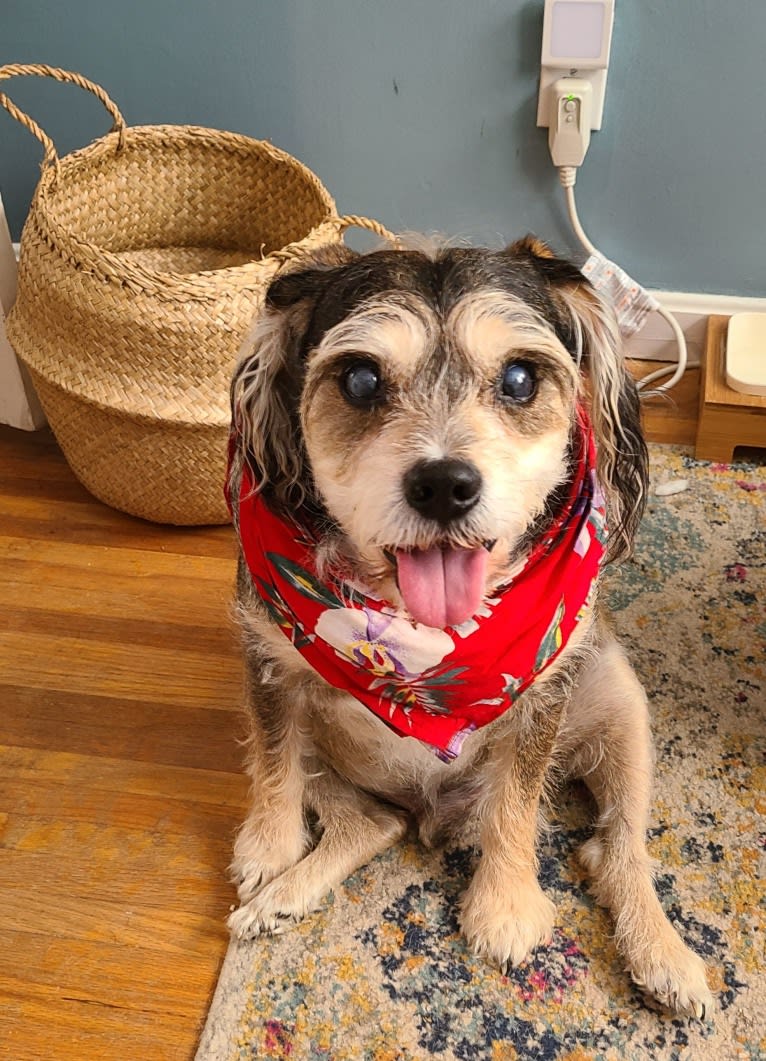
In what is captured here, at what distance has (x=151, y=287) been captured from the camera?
63.2 inches

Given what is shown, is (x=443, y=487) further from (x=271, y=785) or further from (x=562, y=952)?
(x=562, y=952)

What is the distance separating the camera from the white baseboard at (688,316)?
219cm

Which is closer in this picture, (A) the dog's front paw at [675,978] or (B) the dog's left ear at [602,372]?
(B) the dog's left ear at [602,372]

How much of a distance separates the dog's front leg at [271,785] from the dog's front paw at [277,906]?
33 mm

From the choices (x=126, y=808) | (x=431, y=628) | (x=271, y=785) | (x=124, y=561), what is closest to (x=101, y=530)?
(x=124, y=561)

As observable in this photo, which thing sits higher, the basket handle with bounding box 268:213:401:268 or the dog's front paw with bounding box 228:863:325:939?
the basket handle with bounding box 268:213:401:268

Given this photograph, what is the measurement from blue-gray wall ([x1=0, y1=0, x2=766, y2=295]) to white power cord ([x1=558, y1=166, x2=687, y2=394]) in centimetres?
3

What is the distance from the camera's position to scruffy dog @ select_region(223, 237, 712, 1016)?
0.98 m

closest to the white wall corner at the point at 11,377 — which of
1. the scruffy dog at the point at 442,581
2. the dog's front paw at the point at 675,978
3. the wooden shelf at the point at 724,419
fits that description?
the scruffy dog at the point at 442,581

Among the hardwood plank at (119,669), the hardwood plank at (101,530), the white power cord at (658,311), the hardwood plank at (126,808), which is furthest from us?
the white power cord at (658,311)

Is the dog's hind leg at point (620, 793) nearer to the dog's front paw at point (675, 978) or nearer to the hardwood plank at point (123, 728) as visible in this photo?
the dog's front paw at point (675, 978)

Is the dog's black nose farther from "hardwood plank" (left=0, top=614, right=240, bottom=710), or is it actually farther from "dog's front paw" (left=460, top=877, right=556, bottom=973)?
"hardwood plank" (left=0, top=614, right=240, bottom=710)

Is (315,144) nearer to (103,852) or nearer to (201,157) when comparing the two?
(201,157)

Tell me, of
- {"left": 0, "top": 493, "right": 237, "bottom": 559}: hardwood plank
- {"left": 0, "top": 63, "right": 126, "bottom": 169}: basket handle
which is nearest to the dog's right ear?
{"left": 0, "top": 493, "right": 237, "bottom": 559}: hardwood plank
